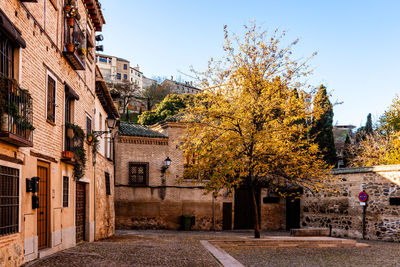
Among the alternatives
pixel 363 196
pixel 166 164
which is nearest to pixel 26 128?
pixel 166 164

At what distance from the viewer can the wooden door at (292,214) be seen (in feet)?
89.7

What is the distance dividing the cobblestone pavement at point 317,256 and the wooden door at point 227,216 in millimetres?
11375

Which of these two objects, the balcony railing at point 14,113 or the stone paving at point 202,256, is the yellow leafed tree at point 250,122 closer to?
the stone paving at point 202,256

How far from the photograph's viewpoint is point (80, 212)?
46.5 ft

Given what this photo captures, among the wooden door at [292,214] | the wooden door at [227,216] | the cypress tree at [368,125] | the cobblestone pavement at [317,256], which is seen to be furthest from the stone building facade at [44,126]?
the cypress tree at [368,125]

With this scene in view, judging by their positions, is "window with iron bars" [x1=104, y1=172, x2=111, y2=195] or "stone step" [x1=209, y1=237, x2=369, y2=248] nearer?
"stone step" [x1=209, y1=237, x2=369, y2=248]

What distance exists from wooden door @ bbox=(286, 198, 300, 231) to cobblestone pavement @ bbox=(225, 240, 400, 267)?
35.4ft

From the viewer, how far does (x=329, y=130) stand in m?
33.3

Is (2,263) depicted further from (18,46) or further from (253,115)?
(253,115)

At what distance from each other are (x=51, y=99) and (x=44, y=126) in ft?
3.26

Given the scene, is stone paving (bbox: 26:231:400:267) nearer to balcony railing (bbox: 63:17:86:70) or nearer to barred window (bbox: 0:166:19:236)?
barred window (bbox: 0:166:19:236)

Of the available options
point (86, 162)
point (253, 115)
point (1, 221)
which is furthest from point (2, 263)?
point (253, 115)

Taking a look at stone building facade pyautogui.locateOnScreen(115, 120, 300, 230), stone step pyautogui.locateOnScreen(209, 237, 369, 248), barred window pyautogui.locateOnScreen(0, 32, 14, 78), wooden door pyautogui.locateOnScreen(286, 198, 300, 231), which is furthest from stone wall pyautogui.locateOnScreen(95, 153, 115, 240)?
wooden door pyautogui.locateOnScreen(286, 198, 300, 231)

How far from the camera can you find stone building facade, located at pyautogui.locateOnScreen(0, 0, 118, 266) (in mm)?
7719
